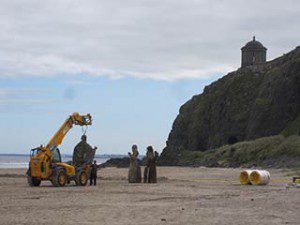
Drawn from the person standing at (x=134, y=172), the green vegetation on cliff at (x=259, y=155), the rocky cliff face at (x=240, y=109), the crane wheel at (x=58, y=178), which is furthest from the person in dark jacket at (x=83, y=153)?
the rocky cliff face at (x=240, y=109)

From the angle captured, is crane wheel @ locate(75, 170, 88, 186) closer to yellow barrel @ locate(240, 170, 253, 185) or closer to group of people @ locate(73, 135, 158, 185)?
group of people @ locate(73, 135, 158, 185)

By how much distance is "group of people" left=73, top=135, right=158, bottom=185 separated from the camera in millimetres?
28719

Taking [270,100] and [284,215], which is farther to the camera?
[270,100]

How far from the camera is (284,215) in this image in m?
15.1

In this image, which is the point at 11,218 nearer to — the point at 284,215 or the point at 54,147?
the point at 284,215

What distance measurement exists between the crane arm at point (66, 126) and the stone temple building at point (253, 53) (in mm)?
95939

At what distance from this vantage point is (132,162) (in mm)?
31766

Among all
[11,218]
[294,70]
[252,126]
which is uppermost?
[294,70]

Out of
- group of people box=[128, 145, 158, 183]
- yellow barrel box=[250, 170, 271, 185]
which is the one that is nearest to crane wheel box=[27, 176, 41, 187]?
group of people box=[128, 145, 158, 183]

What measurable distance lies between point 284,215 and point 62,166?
557 inches

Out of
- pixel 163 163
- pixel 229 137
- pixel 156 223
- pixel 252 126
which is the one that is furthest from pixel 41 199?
pixel 229 137

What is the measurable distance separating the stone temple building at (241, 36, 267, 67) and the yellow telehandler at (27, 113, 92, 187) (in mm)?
96960

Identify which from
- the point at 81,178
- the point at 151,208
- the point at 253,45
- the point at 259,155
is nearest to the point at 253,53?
the point at 253,45

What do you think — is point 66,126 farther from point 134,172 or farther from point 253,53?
point 253,53
